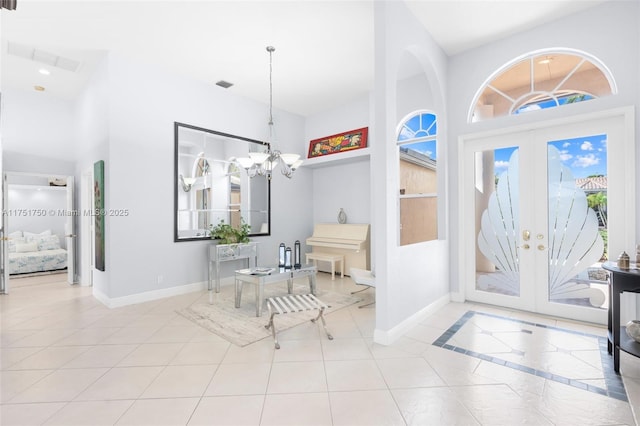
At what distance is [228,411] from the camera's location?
1937 millimetres

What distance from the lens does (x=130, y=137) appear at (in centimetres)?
427

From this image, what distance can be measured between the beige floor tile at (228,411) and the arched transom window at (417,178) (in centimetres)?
349

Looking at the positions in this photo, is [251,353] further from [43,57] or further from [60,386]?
[43,57]

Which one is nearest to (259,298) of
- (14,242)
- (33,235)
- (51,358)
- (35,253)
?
(51,358)

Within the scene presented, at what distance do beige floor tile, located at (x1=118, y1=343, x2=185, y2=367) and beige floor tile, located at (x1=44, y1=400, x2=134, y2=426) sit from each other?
520mm

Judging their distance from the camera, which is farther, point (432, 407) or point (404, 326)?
point (404, 326)

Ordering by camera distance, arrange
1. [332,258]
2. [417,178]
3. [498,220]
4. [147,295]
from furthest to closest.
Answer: [332,258]
[417,178]
[147,295]
[498,220]

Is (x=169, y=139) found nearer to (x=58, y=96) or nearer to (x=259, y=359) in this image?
(x=58, y=96)

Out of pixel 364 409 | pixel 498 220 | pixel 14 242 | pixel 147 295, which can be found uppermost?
pixel 498 220

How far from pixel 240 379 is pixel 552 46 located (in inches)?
180

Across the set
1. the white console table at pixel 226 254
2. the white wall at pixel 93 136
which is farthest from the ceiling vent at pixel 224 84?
the white console table at pixel 226 254

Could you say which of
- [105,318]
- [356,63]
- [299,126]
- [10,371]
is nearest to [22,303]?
[105,318]

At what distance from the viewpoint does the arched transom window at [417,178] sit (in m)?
4.81

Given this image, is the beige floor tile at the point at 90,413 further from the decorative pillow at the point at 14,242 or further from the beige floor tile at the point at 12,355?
the decorative pillow at the point at 14,242
